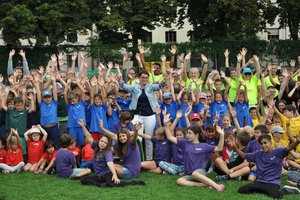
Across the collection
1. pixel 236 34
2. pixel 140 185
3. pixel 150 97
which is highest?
pixel 236 34

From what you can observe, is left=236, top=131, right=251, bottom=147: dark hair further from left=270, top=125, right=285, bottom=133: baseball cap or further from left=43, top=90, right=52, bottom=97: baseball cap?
left=43, top=90, right=52, bottom=97: baseball cap

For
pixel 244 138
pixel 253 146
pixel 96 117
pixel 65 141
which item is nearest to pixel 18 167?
pixel 65 141

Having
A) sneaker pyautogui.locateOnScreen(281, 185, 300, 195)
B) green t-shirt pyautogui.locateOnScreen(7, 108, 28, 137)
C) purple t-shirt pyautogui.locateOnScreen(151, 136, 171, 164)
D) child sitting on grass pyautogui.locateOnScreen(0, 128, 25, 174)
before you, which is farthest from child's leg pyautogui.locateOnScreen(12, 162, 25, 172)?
sneaker pyautogui.locateOnScreen(281, 185, 300, 195)

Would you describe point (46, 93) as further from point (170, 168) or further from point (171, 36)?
point (171, 36)

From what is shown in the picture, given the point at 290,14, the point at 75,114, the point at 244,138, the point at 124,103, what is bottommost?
the point at 244,138

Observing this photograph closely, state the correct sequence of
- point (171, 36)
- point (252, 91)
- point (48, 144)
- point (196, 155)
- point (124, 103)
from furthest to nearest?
point (171, 36) → point (252, 91) → point (124, 103) → point (48, 144) → point (196, 155)

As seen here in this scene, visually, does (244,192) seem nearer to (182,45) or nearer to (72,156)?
(72,156)

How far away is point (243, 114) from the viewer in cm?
1157

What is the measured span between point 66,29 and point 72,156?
78.1 ft

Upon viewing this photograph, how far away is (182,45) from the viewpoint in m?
32.7

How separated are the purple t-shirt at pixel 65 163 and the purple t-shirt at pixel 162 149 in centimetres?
169

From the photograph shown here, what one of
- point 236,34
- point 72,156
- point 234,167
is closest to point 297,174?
point 234,167

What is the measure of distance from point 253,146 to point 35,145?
4464 mm

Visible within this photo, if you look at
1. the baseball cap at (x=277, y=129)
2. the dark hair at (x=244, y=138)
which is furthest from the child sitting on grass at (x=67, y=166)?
the baseball cap at (x=277, y=129)
